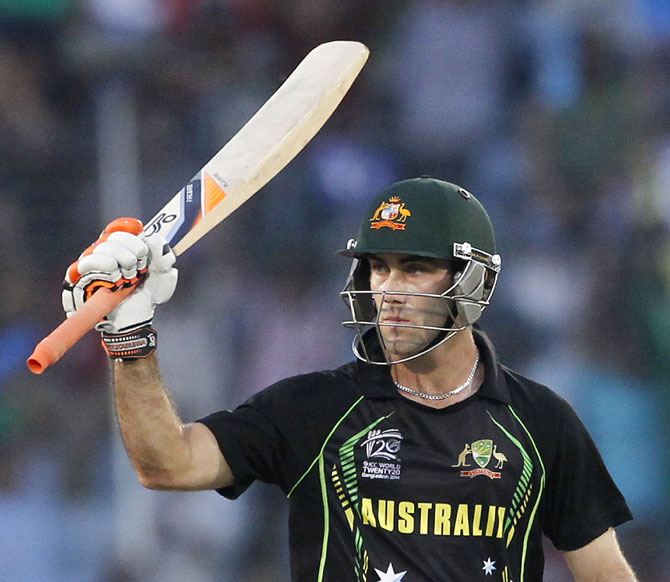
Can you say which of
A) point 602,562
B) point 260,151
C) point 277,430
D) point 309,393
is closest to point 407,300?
point 309,393

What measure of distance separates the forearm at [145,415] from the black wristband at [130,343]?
22mm

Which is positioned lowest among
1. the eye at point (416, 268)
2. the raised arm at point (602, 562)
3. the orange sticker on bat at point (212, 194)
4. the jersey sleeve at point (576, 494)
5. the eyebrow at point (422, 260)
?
the raised arm at point (602, 562)

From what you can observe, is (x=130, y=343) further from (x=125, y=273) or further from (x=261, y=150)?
(x=261, y=150)

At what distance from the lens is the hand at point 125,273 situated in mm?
2354

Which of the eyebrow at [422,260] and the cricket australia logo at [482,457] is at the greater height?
the eyebrow at [422,260]

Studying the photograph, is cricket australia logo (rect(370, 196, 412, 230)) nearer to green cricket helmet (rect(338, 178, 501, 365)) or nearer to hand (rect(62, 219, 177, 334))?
green cricket helmet (rect(338, 178, 501, 365))

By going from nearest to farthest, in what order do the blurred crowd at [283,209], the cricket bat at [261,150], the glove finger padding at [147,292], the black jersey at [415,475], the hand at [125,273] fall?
the hand at [125,273] → the glove finger padding at [147,292] → the black jersey at [415,475] → the cricket bat at [261,150] → the blurred crowd at [283,209]

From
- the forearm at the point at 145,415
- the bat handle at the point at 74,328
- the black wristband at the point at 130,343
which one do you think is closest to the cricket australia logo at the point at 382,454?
the forearm at the point at 145,415

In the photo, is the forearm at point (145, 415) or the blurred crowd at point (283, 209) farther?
the blurred crowd at point (283, 209)

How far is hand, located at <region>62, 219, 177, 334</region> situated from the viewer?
7.72 ft

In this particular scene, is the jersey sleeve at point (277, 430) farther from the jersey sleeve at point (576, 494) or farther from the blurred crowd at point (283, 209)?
the blurred crowd at point (283, 209)

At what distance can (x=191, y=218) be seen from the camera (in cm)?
281

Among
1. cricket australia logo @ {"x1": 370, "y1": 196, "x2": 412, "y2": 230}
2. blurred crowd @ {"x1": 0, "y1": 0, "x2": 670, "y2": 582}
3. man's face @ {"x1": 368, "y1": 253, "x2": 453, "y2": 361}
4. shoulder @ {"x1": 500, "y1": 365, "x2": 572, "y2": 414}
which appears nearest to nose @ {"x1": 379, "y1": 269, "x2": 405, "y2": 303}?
man's face @ {"x1": 368, "y1": 253, "x2": 453, "y2": 361}

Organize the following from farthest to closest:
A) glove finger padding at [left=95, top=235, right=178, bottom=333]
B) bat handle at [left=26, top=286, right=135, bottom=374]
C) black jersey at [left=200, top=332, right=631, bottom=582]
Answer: black jersey at [left=200, top=332, right=631, bottom=582] → glove finger padding at [left=95, top=235, right=178, bottom=333] → bat handle at [left=26, top=286, right=135, bottom=374]
